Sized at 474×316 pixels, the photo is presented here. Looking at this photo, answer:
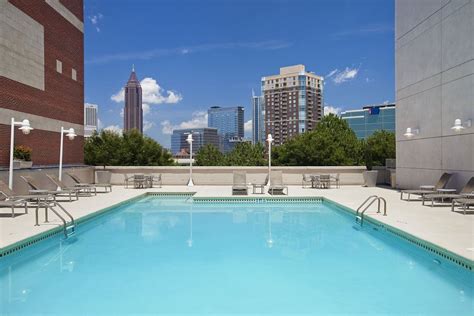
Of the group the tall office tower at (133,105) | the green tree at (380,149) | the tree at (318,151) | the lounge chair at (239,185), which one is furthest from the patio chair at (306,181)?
the tall office tower at (133,105)

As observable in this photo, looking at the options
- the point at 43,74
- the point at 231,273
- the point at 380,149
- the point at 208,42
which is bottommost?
the point at 231,273

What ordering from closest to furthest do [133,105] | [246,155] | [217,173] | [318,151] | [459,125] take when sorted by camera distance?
[459,125] < [217,173] < [318,151] < [246,155] < [133,105]

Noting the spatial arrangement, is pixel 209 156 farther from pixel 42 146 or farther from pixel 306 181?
pixel 42 146

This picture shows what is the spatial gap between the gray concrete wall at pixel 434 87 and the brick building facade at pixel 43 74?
14.1 m

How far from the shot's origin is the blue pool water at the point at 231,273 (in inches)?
180

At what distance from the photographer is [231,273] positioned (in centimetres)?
582

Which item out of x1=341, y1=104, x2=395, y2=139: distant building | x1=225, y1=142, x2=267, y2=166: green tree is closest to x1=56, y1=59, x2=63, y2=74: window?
x1=225, y1=142, x2=267, y2=166: green tree

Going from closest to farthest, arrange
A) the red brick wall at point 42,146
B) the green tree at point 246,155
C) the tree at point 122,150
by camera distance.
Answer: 1. the red brick wall at point 42,146
2. the tree at point 122,150
3. the green tree at point 246,155

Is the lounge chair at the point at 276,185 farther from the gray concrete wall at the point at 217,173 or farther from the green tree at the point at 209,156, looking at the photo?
the green tree at the point at 209,156

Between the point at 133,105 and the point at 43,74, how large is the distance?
16024 cm

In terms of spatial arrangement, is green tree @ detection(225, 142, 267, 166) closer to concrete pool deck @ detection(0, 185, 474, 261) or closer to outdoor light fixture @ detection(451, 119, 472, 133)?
concrete pool deck @ detection(0, 185, 474, 261)

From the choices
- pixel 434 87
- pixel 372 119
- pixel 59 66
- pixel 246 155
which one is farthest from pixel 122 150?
pixel 372 119

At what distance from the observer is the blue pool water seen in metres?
4.58

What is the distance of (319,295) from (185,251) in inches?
114
